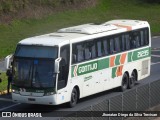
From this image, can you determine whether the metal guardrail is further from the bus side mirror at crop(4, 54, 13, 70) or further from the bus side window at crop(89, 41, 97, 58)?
the bus side mirror at crop(4, 54, 13, 70)

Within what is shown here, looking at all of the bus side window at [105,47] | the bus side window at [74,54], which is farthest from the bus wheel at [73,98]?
the bus side window at [105,47]

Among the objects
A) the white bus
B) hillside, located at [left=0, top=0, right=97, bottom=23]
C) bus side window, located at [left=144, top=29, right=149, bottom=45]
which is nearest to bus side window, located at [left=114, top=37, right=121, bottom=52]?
the white bus

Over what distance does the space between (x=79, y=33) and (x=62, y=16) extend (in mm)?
33441

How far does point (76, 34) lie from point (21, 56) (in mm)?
2864

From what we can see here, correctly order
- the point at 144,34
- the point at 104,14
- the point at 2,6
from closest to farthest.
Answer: the point at 144,34, the point at 2,6, the point at 104,14

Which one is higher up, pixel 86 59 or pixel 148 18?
pixel 86 59

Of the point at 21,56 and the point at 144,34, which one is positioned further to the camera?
the point at 144,34

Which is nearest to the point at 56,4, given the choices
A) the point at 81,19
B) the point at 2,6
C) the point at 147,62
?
the point at 81,19

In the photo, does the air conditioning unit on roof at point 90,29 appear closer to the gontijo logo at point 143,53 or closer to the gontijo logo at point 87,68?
the gontijo logo at point 87,68

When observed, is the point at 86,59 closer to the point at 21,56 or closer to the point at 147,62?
the point at 21,56

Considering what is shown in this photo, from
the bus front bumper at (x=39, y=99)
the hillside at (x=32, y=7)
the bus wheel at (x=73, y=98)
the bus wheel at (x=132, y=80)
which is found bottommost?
the hillside at (x=32, y=7)

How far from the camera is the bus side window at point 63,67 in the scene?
2341 centimetres

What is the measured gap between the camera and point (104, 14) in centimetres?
6331

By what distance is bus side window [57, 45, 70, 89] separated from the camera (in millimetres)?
23406
